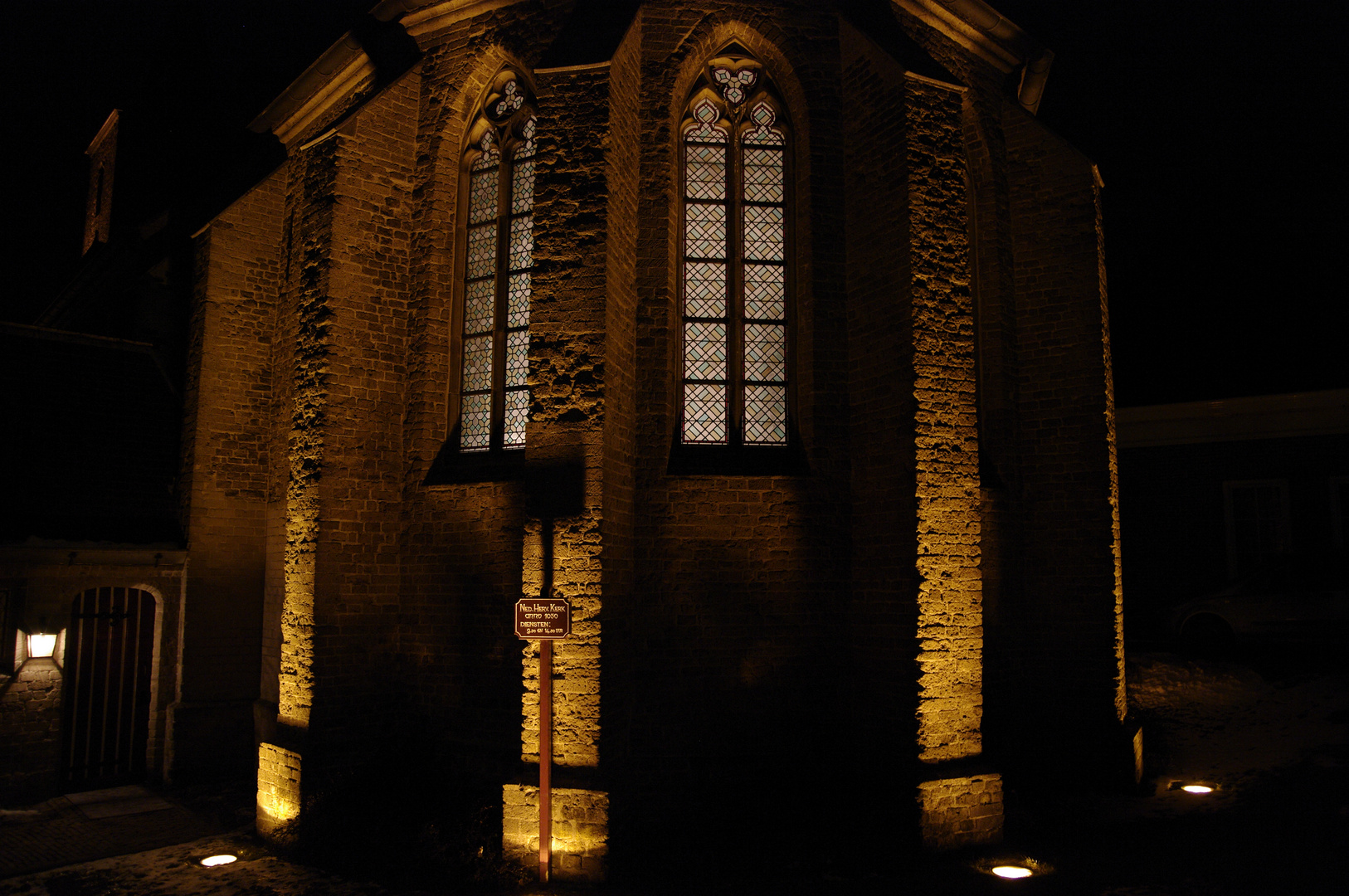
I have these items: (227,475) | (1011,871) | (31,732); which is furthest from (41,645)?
(1011,871)

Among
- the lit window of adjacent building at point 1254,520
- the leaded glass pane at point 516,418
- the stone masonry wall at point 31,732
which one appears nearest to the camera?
the leaded glass pane at point 516,418

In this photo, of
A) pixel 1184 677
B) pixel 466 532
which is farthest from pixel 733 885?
pixel 1184 677

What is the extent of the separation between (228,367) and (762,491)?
7.41 metres

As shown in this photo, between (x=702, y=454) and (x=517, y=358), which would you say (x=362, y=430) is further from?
(x=702, y=454)

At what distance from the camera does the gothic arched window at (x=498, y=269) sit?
28.7ft

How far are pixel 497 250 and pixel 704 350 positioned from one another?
257 cm

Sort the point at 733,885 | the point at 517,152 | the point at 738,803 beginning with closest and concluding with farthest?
the point at 733,885
the point at 738,803
the point at 517,152

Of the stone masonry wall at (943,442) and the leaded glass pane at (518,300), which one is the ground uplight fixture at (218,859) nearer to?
the leaded glass pane at (518,300)

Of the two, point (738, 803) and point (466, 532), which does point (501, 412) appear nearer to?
point (466, 532)

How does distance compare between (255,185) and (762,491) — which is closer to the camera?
(762,491)

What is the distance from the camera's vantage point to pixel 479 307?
29.9 feet

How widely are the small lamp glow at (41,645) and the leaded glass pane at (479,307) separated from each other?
20.5 ft

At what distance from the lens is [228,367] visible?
35.8 feet

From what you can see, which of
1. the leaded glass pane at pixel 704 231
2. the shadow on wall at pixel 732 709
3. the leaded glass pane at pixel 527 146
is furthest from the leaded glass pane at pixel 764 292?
the leaded glass pane at pixel 527 146
